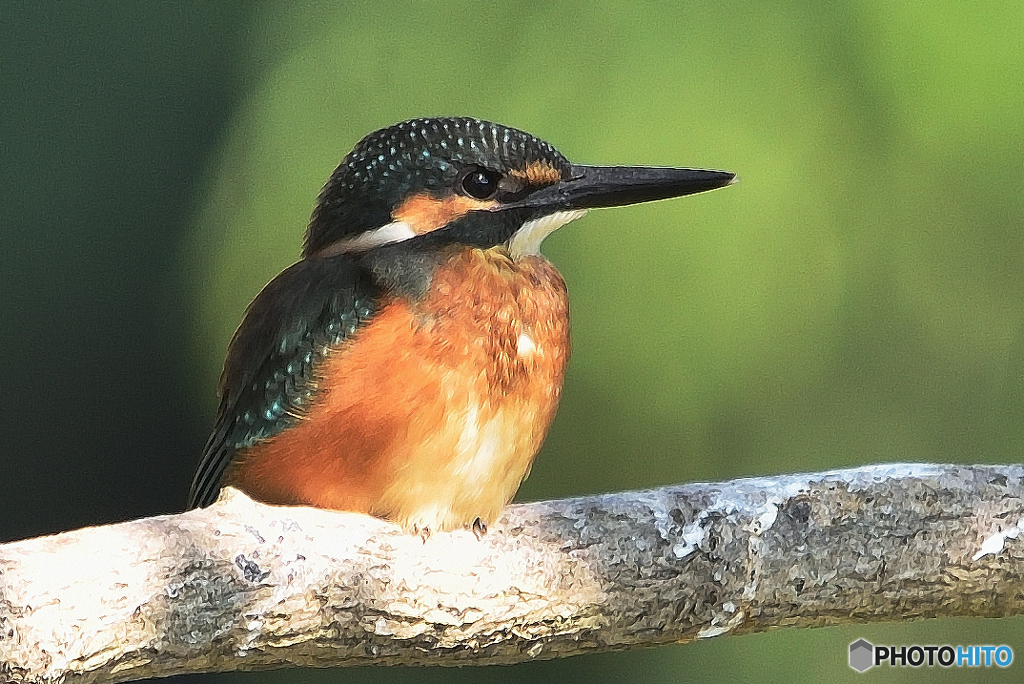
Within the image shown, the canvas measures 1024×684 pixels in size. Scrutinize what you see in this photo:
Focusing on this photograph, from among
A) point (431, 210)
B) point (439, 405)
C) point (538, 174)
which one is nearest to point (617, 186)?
point (538, 174)

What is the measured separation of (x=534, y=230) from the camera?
1.21 m

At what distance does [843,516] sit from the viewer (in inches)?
46.9

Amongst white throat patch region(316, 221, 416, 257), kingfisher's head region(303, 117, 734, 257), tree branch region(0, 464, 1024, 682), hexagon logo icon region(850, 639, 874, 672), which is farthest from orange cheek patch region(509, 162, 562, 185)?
hexagon logo icon region(850, 639, 874, 672)

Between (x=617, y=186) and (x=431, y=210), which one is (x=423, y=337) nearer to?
(x=431, y=210)

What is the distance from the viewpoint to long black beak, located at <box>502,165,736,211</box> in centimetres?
119

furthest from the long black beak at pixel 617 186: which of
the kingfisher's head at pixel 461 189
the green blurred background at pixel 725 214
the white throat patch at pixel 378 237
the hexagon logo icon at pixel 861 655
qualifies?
the hexagon logo icon at pixel 861 655

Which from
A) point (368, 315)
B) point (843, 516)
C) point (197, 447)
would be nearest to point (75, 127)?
point (197, 447)

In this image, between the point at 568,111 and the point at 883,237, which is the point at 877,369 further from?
the point at 568,111

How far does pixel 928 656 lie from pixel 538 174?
Result: 922 millimetres

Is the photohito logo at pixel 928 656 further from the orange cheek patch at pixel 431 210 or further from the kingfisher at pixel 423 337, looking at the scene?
the orange cheek patch at pixel 431 210

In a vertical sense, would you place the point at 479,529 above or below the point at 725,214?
below

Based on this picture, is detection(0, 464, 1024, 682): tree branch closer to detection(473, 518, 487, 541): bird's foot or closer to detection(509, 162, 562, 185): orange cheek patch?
detection(473, 518, 487, 541): bird's foot

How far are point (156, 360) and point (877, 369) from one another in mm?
1023

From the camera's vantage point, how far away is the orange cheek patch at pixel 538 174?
3.85 feet
